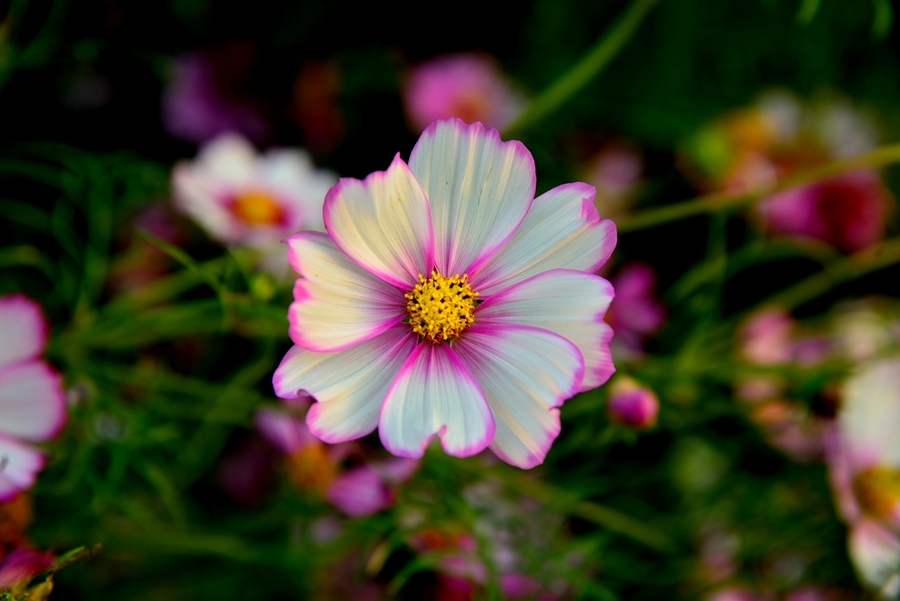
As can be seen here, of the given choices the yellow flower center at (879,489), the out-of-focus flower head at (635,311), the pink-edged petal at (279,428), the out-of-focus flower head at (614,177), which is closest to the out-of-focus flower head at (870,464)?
the yellow flower center at (879,489)

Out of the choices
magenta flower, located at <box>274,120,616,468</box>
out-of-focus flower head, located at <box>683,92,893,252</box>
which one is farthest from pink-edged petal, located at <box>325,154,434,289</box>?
out-of-focus flower head, located at <box>683,92,893,252</box>

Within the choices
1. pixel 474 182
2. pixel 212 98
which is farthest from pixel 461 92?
pixel 474 182

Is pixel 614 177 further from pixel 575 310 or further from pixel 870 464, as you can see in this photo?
pixel 575 310

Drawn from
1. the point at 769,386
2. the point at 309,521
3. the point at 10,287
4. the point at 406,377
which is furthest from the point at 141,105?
the point at 769,386

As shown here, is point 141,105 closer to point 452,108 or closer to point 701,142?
point 452,108

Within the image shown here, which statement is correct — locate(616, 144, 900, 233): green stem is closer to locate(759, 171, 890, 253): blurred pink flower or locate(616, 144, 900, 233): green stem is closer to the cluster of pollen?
the cluster of pollen
